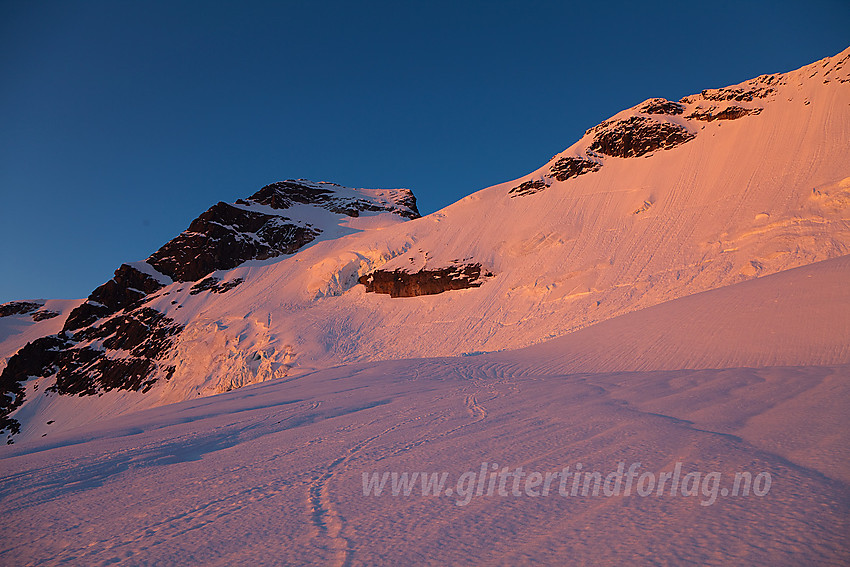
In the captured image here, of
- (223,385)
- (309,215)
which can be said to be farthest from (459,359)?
(309,215)

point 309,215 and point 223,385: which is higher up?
point 309,215

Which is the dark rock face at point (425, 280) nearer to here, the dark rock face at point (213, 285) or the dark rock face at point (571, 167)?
the dark rock face at point (571, 167)

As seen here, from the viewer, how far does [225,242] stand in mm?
53812

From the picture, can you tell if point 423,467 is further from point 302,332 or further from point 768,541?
point 302,332

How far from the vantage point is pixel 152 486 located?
3.97 m

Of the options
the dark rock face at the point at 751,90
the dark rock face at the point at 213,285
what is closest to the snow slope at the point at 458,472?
the dark rock face at the point at 751,90

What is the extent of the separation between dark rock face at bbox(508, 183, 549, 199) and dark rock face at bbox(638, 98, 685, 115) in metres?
13.3

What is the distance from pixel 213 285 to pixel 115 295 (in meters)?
18.4

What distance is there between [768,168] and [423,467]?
32057 millimetres

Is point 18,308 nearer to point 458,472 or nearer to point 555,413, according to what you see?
point 555,413

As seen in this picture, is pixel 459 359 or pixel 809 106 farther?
pixel 809 106

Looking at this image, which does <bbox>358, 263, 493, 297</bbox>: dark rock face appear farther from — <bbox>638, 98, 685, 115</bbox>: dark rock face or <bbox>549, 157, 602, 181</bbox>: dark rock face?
<bbox>638, 98, 685, 115</bbox>: dark rock face

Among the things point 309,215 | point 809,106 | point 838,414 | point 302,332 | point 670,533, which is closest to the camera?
point 670,533

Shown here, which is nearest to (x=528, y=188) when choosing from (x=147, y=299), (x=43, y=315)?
(x=147, y=299)
